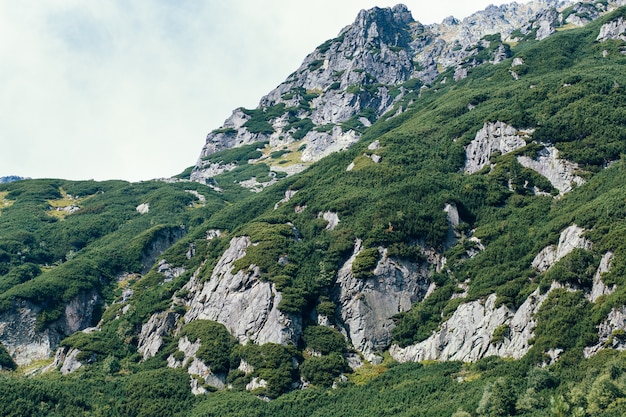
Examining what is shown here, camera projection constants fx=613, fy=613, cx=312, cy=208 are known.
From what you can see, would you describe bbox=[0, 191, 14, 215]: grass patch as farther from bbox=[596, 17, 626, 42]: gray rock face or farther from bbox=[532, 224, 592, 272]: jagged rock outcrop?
bbox=[596, 17, 626, 42]: gray rock face

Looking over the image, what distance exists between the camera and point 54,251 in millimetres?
121875

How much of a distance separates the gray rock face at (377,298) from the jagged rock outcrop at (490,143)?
30.2 meters

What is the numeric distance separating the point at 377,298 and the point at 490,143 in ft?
132

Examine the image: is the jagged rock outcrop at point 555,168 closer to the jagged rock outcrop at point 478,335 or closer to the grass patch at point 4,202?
the jagged rock outcrop at point 478,335

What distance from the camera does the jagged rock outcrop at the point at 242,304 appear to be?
73.1m

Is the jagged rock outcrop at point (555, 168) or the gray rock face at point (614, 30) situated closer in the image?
the jagged rock outcrop at point (555, 168)

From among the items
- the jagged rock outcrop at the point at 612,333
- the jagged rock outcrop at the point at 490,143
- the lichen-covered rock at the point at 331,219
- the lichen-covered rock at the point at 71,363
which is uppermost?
the jagged rock outcrop at the point at 490,143

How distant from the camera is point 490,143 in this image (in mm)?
102438

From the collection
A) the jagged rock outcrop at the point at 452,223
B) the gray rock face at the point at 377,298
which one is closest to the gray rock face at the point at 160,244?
the gray rock face at the point at 377,298

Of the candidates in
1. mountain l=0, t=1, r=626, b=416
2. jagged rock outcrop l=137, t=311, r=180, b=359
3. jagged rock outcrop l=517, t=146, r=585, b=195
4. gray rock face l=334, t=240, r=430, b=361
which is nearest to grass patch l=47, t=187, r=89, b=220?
mountain l=0, t=1, r=626, b=416

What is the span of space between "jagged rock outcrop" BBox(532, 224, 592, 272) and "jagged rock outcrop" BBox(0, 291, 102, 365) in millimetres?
68438

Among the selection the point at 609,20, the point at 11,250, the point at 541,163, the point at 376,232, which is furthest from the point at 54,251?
the point at 609,20

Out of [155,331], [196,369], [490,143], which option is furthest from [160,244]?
[490,143]

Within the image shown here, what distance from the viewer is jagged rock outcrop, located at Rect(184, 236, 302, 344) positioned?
7306cm
